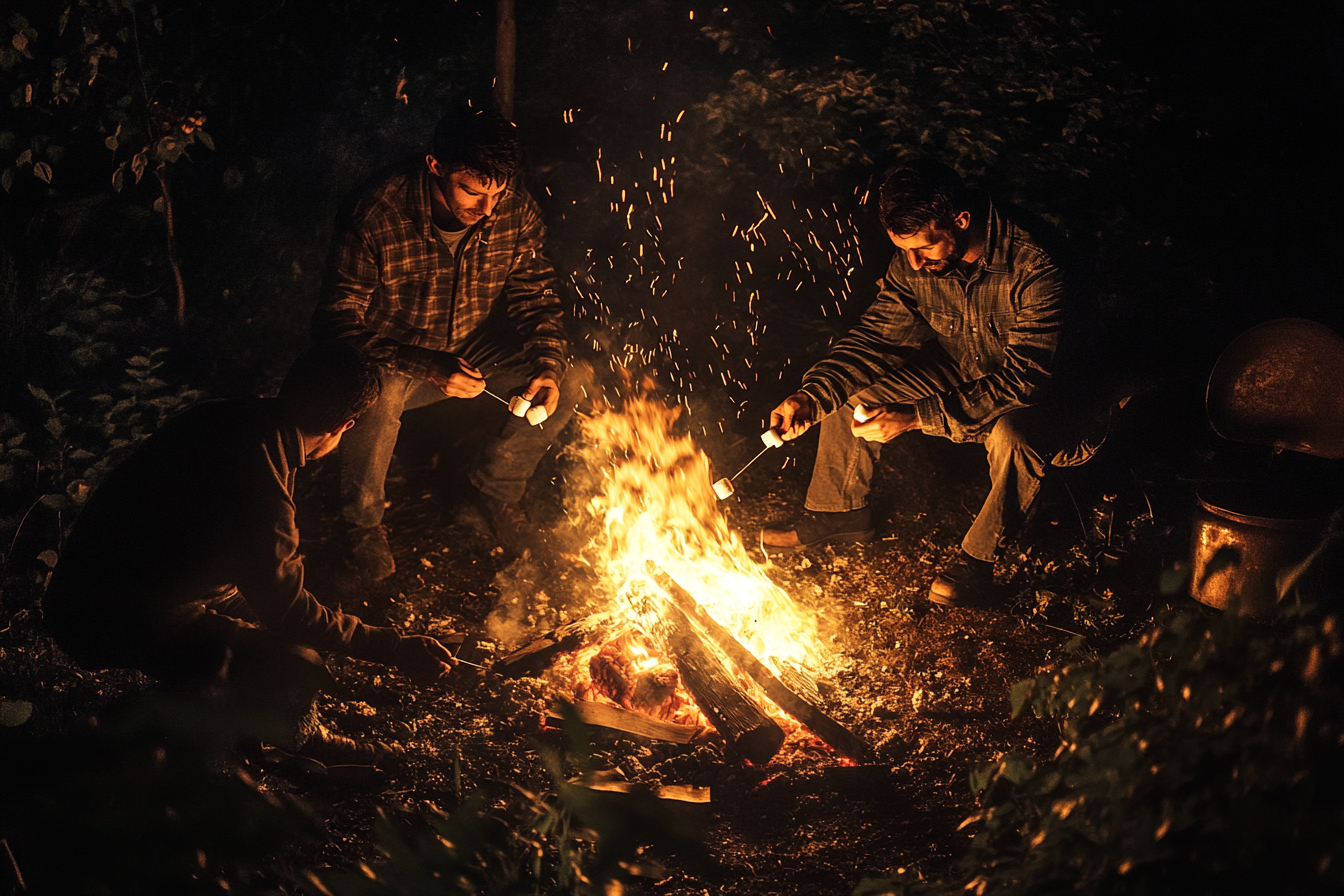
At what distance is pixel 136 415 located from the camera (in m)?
5.10

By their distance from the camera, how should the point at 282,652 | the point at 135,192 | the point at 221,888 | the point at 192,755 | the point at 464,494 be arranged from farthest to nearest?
the point at 135,192, the point at 464,494, the point at 282,652, the point at 221,888, the point at 192,755

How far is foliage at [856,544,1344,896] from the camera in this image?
1496 millimetres

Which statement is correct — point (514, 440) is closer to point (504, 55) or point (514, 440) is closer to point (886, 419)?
point (886, 419)

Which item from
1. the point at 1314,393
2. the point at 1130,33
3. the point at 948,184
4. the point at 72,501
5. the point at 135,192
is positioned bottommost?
the point at 72,501

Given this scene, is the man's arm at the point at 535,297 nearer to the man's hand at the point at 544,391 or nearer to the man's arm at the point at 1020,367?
the man's hand at the point at 544,391

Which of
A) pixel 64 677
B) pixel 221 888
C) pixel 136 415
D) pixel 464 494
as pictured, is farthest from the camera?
pixel 464 494

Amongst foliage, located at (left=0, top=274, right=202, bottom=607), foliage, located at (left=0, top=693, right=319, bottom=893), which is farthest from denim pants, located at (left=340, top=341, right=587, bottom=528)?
foliage, located at (left=0, top=693, right=319, bottom=893)

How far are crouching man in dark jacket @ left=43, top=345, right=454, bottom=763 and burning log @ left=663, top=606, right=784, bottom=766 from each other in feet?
4.91

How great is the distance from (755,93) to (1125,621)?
454cm

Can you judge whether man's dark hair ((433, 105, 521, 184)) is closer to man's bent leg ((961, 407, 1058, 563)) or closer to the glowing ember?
the glowing ember

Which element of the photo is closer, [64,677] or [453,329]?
[64,677]

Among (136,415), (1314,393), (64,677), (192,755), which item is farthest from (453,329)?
(1314,393)

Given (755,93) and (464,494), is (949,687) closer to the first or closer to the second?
(464,494)

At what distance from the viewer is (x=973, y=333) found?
16.5ft
